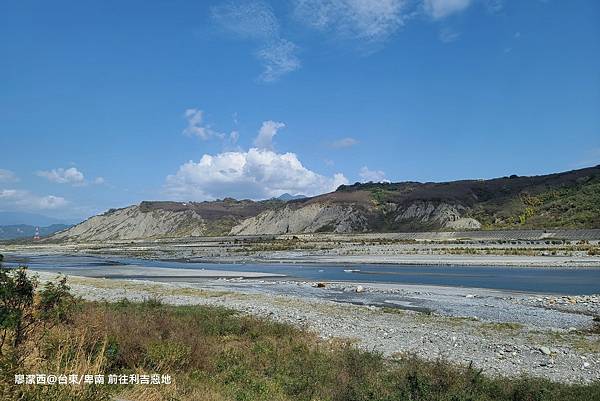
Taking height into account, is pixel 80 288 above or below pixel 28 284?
below

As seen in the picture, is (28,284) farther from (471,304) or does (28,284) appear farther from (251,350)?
(471,304)

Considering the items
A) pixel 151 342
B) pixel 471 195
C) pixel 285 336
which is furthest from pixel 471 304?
pixel 471 195

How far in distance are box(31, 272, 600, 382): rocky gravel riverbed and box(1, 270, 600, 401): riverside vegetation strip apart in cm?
235

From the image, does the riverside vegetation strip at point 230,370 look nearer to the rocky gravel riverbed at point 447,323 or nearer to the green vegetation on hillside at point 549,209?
the rocky gravel riverbed at point 447,323

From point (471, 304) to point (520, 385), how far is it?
721 inches

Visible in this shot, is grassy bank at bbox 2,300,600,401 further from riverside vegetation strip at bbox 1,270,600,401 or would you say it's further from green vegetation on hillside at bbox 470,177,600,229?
green vegetation on hillside at bbox 470,177,600,229

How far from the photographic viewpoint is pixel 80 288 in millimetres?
32844

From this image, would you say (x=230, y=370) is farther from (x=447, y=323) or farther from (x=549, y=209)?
(x=549, y=209)

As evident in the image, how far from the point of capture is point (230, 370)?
10.8 meters

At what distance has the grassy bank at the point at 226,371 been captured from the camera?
7.16 meters

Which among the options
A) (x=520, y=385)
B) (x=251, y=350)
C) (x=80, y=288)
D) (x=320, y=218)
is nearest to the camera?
(x=520, y=385)

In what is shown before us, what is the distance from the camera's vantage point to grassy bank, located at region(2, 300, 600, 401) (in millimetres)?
7160

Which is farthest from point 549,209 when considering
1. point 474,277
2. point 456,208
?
point 474,277

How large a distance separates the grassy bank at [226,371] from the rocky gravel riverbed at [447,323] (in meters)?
2.72
